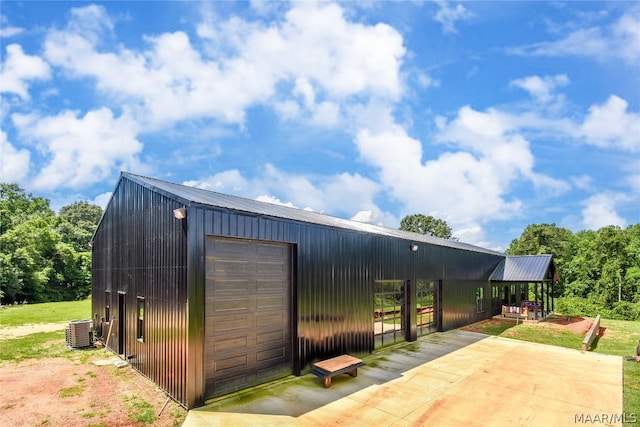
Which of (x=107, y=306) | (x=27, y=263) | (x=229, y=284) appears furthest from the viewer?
(x=27, y=263)

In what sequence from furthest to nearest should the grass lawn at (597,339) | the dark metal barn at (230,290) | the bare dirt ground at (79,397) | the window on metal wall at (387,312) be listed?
the window on metal wall at (387,312)
the grass lawn at (597,339)
the dark metal barn at (230,290)
the bare dirt ground at (79,397)

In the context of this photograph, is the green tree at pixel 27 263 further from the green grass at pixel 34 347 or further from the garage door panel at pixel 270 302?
the garage door panel at pixel 270 302

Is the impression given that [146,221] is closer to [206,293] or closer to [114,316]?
[206,293]

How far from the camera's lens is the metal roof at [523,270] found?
19.1 m

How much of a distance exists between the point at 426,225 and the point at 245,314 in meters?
48.2

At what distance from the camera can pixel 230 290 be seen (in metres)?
7.77

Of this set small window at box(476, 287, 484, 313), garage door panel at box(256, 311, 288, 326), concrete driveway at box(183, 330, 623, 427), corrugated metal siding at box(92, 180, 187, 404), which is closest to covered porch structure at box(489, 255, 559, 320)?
small window at box(476, 287, 484, 313)

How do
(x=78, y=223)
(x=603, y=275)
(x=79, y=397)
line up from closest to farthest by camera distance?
(x=79, y=397)
(x=603, y=275)
(x=78, y=223)

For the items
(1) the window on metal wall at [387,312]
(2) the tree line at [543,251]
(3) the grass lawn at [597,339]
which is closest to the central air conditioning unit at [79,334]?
(1) the window on metal wall at [387,312]

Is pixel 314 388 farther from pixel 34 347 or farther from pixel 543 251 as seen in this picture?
pixel 543 251

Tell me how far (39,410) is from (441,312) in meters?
13.9

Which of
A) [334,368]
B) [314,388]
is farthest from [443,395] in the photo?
Answer: [314,388]

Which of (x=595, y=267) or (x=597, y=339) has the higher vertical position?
(x=595, y=267)

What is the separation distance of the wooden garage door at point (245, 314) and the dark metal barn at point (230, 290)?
0.08 feet
